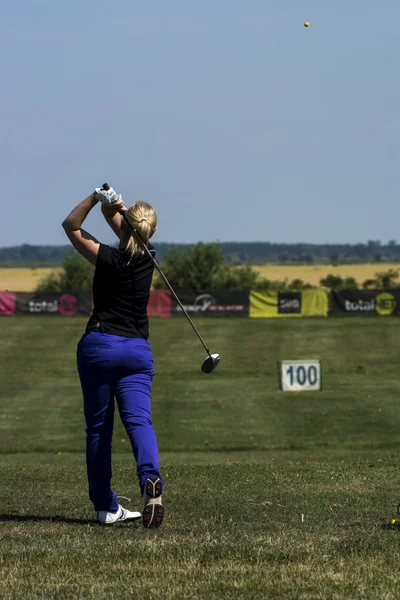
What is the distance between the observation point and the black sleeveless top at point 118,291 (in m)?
6.92

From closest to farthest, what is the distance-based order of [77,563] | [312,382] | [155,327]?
[77,563]
[312,382]
[155,327]

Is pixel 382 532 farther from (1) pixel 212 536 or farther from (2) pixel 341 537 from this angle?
(1) pixel 212 536

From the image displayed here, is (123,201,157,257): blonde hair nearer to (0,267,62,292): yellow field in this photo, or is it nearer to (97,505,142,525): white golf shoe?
(97,505,142,525): white golf shoe

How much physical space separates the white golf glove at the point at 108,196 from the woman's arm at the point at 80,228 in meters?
0.07

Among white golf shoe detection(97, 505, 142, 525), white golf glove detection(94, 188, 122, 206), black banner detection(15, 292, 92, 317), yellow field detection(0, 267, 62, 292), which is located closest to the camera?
white golf glove detection(94, 188, 122, 206)

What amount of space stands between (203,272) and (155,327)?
3094 centimetres

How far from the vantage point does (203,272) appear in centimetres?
8394

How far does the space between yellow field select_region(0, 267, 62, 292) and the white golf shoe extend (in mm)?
63224

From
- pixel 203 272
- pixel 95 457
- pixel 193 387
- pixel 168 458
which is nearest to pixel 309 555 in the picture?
pixel 95 457

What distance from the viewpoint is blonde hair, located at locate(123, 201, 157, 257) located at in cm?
691

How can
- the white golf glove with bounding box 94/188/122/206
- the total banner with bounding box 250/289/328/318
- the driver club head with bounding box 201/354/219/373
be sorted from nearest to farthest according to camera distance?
the white golf glove with bounding box 94/188/122/206, the driver club head with bounding box 201/354/219/373, the total banner with bounding box 250/289/328/318

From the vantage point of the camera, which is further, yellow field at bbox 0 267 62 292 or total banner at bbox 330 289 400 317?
yellow field at bbox 0 267 62 292

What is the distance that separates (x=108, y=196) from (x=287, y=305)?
53.7 meters

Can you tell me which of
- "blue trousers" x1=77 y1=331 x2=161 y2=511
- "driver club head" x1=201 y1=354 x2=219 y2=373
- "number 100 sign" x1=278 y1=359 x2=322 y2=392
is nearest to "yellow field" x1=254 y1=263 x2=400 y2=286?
"number 100 sign" x1=278 y1=359 x2=322 y2=392
